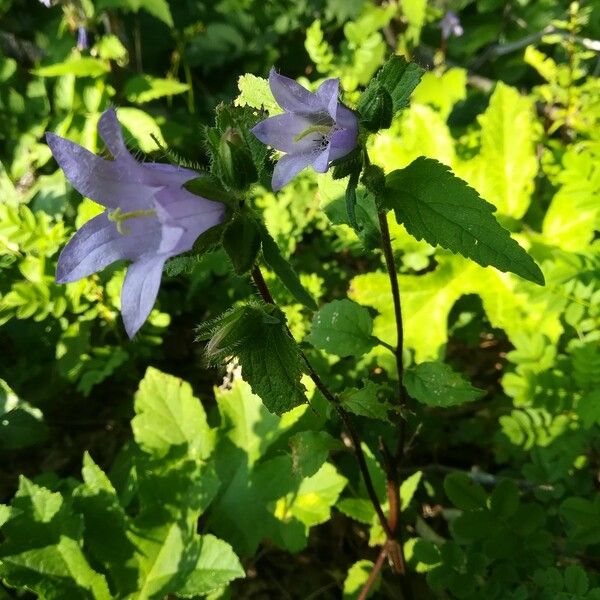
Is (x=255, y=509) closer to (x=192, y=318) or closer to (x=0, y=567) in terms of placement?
(x=0, y=567)

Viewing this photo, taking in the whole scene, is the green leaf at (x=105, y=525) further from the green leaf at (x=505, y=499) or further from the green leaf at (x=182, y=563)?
the green leaf at (x=505, y=499)

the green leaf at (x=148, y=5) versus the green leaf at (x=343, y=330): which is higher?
the green leaf at (x=148, y=5)

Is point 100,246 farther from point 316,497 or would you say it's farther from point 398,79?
point 316,497

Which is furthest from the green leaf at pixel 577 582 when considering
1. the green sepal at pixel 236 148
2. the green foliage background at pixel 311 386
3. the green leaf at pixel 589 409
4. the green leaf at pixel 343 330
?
the green sepal at pixel 236 148

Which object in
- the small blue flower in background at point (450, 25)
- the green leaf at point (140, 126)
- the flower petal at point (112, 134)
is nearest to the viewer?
the flower petal at point (112, 134)

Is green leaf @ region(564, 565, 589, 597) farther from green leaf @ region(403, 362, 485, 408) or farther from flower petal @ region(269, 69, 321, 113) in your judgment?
flower petal @ region(269, 69, 321, 113)

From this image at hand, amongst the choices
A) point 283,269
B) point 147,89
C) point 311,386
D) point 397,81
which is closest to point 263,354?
point 283,269
